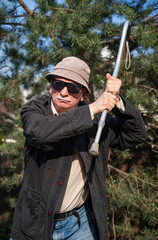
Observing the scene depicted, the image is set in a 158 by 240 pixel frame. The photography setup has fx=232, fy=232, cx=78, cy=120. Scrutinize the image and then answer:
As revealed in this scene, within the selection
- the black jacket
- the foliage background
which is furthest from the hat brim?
the foliage background

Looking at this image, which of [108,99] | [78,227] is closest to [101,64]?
[108,99]

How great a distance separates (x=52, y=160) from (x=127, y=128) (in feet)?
1.93

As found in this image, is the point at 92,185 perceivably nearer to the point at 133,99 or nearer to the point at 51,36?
the point at 133,99

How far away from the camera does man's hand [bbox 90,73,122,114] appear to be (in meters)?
1.44

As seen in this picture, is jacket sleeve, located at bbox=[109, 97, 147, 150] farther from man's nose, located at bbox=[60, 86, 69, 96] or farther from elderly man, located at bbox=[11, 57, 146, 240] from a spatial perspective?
man's nose, located at bbox=[60, 86, 69, 96]

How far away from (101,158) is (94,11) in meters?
1.46

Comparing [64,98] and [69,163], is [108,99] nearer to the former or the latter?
[64,98]

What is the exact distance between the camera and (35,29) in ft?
7.89

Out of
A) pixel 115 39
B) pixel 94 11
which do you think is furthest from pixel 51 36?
pixel 115 39

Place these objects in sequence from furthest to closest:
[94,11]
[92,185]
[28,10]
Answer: [28,10], [94,11], [92,185]

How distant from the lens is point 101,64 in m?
2.80

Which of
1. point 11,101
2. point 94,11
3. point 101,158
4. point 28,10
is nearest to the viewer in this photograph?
point 101,158

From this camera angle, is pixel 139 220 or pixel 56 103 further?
pixel 139 220

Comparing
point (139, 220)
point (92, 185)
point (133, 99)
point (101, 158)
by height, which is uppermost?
point (133, 99)
